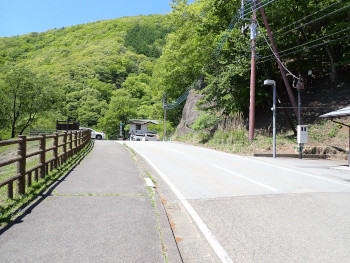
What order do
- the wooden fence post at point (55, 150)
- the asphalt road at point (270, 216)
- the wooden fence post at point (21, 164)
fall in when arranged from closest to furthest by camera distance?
the asphalt road at point (270, 216) < the wooden fence post at point (21, 164) < the wooden fence post at point (55, 150)

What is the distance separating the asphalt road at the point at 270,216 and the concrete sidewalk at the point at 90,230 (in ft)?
2.48

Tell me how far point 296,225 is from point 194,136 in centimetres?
2672

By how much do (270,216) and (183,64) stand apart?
38.9 metres

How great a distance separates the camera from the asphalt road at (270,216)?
345 centimetres

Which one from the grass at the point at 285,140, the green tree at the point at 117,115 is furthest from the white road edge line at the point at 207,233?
the green tree at the point at 117,115

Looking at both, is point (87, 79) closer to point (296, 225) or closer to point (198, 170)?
point (198, 170)

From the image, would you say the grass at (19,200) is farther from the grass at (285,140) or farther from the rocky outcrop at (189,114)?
the rocky outcrop at (189,114)

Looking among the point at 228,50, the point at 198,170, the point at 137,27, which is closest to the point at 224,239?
the point at 198,170

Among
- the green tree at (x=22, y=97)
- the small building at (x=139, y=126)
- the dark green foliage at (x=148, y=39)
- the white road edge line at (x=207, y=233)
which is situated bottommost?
the white road edge line at (x=207, y=233)

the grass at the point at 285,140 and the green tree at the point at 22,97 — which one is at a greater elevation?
the green tree at the point at 22,97

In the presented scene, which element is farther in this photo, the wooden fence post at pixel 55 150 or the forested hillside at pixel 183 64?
the forested hillside at pixel 183 64

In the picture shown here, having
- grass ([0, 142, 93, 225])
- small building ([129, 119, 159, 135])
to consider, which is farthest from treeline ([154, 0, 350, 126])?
small building ([129, 119, 159, 135])

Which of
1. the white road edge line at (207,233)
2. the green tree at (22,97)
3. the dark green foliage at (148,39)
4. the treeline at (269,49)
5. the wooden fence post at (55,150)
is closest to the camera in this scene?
the white road edge line at (207,233)

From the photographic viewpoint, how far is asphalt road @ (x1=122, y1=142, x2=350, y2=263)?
3.45m
